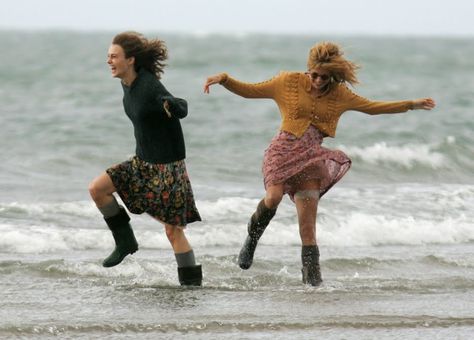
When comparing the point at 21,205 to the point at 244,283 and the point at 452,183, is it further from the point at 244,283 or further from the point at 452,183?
the point at 452,183

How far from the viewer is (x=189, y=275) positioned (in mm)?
6762

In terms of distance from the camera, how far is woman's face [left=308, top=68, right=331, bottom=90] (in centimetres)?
665

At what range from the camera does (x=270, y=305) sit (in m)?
6.15

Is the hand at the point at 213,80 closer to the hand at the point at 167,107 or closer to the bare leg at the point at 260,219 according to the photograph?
the hand at the point at 167,107

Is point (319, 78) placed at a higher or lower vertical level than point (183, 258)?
higher

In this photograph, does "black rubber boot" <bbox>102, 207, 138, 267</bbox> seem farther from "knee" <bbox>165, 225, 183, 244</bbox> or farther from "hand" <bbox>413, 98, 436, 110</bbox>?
"hand" <bbox>413, 98, 436, 110</bbox>

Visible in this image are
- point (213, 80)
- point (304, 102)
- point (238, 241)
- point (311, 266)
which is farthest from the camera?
point (238, 241)

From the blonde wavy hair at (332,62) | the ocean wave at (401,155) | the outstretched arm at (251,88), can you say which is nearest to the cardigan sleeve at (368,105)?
the blonde wavy hair at (332,62)

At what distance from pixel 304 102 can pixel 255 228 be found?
983mm

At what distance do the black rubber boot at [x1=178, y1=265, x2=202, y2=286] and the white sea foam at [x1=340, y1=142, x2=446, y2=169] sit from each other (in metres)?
7.94

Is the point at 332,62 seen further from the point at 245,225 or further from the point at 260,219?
the point at 245,225

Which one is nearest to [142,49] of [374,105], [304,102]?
[304,102]

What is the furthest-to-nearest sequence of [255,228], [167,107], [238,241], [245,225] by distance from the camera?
[245,225] < [238,241] < [255,228] < [167,107]

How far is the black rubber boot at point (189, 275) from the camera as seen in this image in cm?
675
